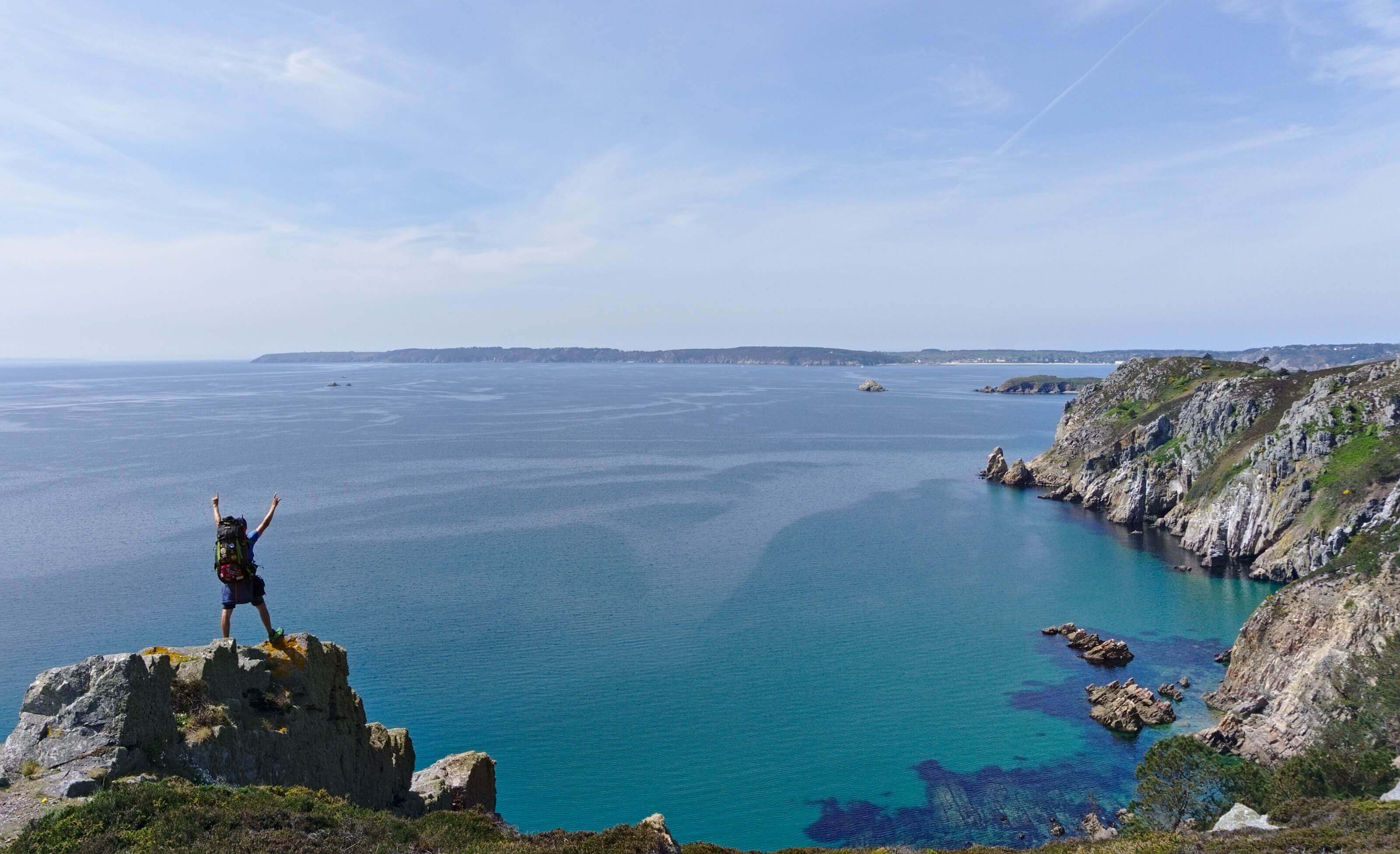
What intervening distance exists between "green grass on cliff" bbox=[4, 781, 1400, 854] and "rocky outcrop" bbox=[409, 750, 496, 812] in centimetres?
600

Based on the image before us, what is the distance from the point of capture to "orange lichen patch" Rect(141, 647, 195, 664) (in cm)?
1755

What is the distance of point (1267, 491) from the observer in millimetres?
66188

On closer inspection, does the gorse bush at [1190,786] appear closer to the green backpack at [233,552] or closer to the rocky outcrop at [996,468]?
the green backpack at [233,552]

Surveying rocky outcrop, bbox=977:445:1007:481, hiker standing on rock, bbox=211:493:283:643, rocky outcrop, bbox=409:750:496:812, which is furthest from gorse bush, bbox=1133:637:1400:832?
rocky outcrop, bbox=977:445:1007:481

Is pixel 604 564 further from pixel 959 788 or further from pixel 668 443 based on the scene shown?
pixel 668 443

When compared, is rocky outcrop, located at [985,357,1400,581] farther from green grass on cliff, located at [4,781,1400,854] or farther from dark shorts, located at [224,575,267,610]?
dark shorts, located at [224,575,267,610]

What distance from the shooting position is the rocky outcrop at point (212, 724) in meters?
15.0

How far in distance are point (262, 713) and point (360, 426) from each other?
146122mm

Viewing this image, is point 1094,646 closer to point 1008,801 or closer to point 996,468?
point 1008,801

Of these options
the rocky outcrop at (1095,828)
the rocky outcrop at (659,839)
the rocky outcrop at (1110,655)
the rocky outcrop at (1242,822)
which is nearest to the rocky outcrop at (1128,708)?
the rocky outcrop at (1110,655)

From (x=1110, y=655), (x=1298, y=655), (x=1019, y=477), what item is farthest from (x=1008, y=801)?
(x=1019, y=477)

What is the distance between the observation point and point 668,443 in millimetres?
135625

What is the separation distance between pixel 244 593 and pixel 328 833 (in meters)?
6.14

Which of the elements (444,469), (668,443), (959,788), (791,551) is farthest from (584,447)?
(959,788)
